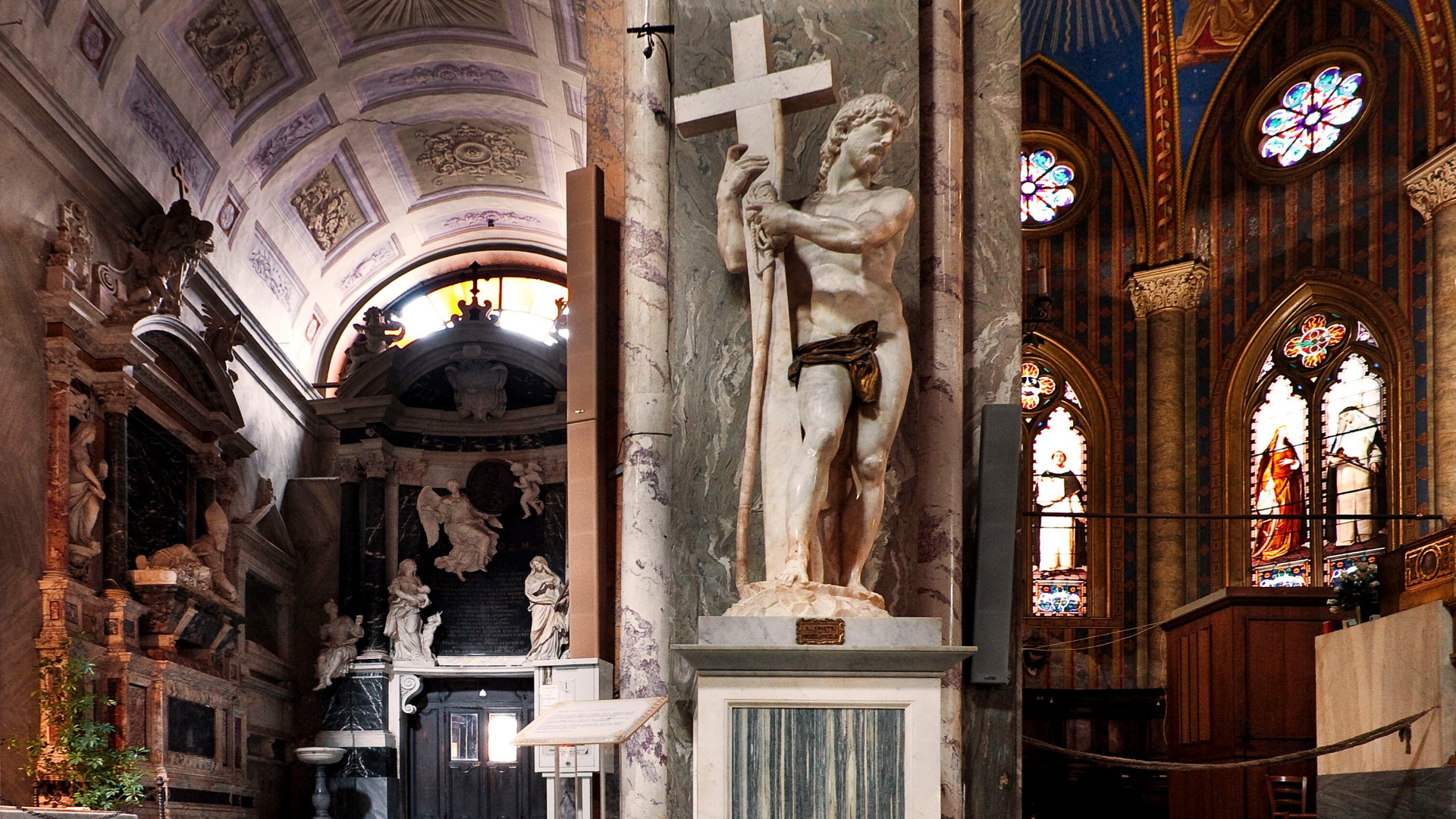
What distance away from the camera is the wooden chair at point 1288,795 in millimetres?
10289

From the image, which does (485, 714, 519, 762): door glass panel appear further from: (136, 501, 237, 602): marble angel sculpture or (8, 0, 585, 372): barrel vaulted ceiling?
(8, 0, 585, 372): barrel vaulted ceiling

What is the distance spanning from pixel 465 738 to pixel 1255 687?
35.8 feet

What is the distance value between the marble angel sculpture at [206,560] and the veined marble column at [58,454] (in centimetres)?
152

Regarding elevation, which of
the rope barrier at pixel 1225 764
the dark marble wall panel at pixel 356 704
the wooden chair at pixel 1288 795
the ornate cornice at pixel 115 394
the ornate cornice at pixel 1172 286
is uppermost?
the ornate cornice at pixel 1172 286

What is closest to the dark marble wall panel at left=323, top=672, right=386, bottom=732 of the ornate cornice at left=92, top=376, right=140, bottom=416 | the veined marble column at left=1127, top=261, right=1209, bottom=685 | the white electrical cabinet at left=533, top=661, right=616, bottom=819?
the ornate cornice at left=92, top=376, right=140, bottom=416

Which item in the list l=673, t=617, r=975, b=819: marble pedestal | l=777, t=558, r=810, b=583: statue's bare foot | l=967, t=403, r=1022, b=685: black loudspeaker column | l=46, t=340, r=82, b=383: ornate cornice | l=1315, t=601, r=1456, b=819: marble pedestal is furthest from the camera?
l=46, t=340, r=82, b=383: ornate cornice

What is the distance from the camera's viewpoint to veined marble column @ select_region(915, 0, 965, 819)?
6.34m

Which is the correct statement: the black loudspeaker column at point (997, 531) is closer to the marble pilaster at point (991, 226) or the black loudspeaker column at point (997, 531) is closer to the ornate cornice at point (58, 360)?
the marble pilaster at point (991, 226)

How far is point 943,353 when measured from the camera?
6.55m

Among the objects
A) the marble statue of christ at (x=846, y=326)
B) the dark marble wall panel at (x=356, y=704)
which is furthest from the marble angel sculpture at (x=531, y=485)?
the marble statue of christ at (x=846, y=326)

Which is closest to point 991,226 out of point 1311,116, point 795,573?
point 795,573

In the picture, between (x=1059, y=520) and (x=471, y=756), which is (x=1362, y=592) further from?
(x=471, y=756)

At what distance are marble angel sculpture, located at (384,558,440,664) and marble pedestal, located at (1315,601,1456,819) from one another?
12.9m

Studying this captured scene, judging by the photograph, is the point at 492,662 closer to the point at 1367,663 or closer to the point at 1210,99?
the point at 1210,99
